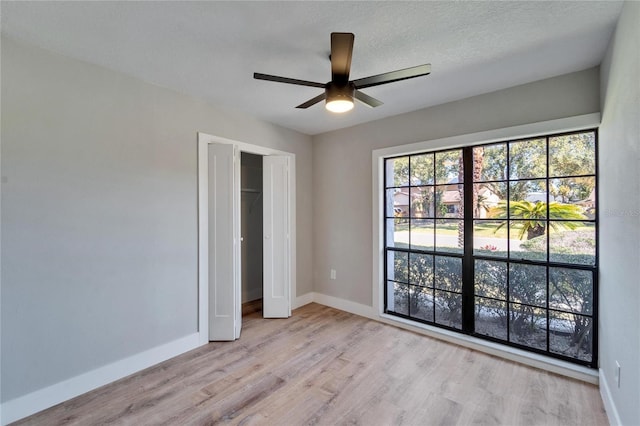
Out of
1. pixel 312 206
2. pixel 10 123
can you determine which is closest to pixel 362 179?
pixel 312 206

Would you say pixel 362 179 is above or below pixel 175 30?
Result: below

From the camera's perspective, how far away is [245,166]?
4.18 meters

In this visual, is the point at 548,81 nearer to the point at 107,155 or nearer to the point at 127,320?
the point at 107,155

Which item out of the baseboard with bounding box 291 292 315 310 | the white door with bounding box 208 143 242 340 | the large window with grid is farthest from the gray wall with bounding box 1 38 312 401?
the large window with grid

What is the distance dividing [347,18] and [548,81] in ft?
6.34

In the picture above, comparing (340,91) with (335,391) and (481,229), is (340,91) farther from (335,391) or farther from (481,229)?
(335,391)


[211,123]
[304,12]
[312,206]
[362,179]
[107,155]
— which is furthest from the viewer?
[312,206]

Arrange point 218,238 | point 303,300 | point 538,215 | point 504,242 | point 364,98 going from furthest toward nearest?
point 303,300
point 218,238
point 504,242
point 538,215
point 364,98

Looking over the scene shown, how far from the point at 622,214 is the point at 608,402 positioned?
1273 mm

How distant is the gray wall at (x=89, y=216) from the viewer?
5.96ft

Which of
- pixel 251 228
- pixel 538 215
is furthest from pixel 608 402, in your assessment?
pixel 251 228

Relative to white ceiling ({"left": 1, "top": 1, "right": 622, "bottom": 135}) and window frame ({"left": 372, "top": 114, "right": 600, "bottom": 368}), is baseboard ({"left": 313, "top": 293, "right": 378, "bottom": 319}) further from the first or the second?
white ceiling ({"left": 1, "top": 1, "right": 622, "bottom": 135})

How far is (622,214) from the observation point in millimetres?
1568

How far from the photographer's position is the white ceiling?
1.55 meters
